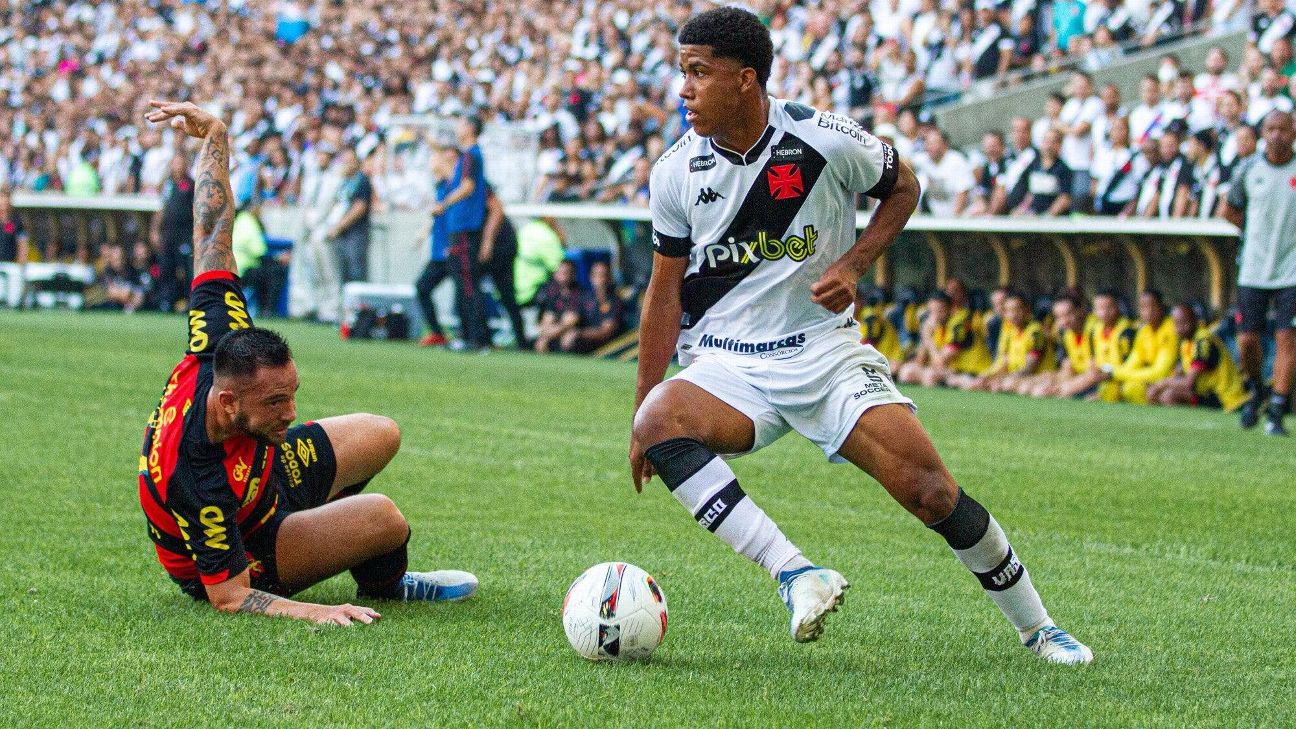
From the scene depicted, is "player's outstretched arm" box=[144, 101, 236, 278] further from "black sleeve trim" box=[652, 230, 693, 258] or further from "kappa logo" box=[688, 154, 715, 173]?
"kappa logo" box=[688, 154, 715, 173]

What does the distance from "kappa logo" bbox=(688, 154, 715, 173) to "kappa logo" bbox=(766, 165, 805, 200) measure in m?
0.19

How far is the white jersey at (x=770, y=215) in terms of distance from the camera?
492cm

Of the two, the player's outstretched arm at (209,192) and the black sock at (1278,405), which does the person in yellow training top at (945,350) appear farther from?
the player's outstretched arm at (209,192)

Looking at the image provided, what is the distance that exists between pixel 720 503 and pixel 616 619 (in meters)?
0.45

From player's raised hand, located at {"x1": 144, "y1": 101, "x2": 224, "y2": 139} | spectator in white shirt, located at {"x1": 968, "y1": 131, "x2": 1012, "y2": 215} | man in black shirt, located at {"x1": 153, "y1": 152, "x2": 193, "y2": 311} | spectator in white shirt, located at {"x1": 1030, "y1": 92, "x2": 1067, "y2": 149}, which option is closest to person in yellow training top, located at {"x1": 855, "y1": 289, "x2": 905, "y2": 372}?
spectator in white shirt, located at {"x1": 968, "y1": 131, "x2": 1012, "y2": 215}

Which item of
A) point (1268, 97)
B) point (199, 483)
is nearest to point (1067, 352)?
point (1268, 97)

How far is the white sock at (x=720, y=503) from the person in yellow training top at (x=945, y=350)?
10885 millimetres

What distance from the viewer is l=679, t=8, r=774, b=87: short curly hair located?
4773mm

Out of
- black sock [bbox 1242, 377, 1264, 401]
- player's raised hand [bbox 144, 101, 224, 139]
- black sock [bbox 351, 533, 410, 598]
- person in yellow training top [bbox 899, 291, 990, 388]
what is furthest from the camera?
person in yellow training top [bbox 899, 291, 990, 388]

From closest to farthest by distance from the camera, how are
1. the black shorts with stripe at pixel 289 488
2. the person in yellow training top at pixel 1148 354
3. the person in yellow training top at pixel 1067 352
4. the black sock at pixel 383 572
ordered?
the black shorts with stripe at pixel 289 488 < the black sock at pixel 383 572 < the person in yellow training top at pixel 1148 354 < the person in yellow training top at pixel 1067 352

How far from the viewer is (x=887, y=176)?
4.98m

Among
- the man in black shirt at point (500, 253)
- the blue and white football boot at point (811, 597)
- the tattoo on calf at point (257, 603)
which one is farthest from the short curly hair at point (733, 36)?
the man in black shirt at point (500, 253)

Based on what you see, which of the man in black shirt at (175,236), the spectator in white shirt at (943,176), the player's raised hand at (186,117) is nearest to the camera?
the player's raised hand at (186,117)

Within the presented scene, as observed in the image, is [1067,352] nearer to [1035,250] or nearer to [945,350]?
[945,350]
